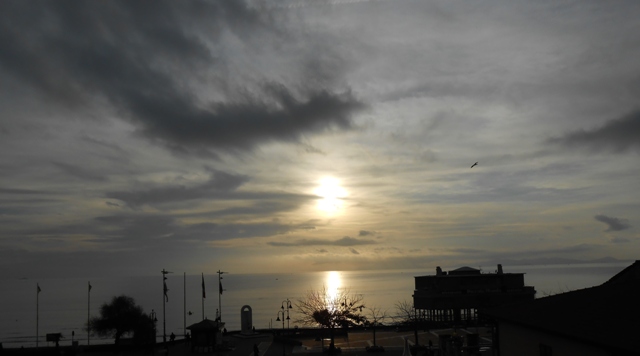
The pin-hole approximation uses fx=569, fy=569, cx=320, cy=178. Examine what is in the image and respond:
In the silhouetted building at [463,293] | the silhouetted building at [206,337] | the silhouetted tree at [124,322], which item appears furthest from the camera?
the silhouetted building at [463,293]

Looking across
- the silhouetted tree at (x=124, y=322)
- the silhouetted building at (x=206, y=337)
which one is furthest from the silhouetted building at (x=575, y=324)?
the silhouetted tree at (x=124, y=322)

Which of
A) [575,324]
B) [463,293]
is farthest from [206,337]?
[463,293]

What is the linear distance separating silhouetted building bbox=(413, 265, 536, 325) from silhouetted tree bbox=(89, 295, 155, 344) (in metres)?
47.7

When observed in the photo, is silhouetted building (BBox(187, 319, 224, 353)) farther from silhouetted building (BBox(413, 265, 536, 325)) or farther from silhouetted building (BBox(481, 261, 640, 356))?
silhouetted building (BBox(413, 265, 536, 325))

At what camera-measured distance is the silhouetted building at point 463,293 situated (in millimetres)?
94438

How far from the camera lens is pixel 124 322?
207ft

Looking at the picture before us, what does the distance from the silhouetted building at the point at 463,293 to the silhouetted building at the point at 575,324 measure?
2702 inches

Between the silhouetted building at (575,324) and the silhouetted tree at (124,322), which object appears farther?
A: the silhouetted tree at (124,322)

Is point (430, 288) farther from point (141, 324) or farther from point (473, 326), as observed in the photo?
point (141, 324)

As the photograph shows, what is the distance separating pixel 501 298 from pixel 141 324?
59.3 m

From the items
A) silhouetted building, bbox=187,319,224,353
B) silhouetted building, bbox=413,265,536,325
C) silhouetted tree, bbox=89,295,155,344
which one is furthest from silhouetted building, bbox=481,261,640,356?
silhouetted building, bbox=413,265,536,325

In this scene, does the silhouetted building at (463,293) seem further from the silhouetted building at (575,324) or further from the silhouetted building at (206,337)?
the silhouetted building at (575,324)

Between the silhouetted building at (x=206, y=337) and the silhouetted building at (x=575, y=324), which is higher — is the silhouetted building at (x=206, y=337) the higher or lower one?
the lower one

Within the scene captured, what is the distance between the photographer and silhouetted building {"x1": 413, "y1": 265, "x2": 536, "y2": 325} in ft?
310
